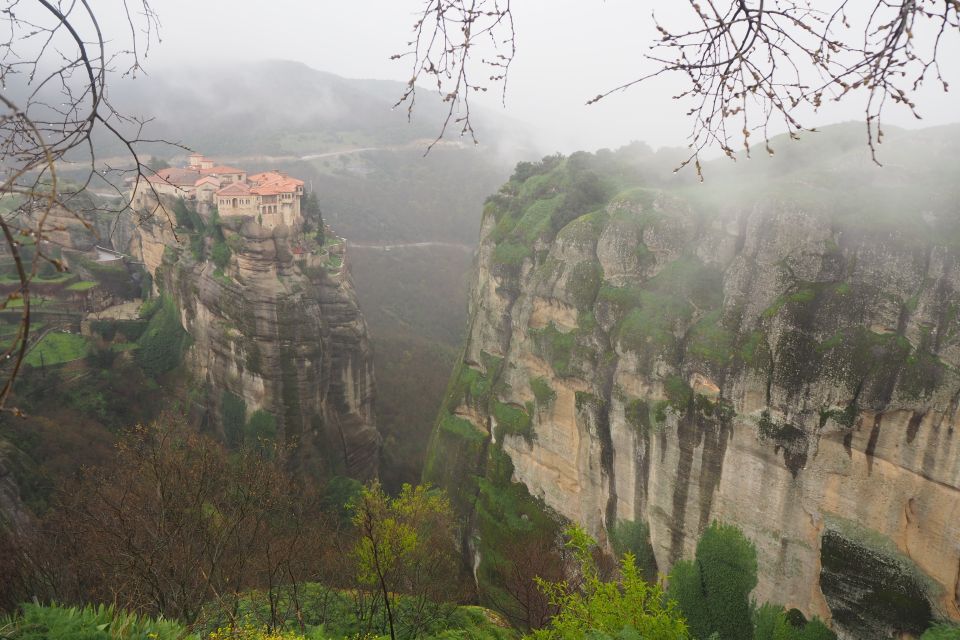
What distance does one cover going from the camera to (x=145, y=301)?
32.7 m

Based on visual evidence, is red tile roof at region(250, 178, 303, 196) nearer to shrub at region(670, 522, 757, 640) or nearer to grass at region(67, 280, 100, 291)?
grass at region(67, 280, 100, 291)

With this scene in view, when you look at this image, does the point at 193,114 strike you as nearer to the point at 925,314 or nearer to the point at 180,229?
the point at 180,229

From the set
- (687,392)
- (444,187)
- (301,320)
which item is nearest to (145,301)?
(301,320)

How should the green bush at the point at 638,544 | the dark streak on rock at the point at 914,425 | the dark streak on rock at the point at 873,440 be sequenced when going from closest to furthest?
the dark streak on rock at the point at 914,425 < the dark streak on rock at the point at 873,440 < the green bush at the point at 638,544

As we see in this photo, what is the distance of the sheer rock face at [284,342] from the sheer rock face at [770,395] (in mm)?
11814

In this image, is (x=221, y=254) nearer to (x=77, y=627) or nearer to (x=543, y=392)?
(x=543, y=392)

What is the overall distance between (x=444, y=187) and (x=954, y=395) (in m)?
65.4

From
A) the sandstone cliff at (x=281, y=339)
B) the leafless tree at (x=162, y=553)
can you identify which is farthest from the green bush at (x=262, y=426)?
the leafless tree at (x=162, y=553)

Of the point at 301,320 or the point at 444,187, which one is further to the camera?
the point at 444,187

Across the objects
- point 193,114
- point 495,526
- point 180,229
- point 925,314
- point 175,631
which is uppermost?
point 193,114

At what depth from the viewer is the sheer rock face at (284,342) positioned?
25.5 metres

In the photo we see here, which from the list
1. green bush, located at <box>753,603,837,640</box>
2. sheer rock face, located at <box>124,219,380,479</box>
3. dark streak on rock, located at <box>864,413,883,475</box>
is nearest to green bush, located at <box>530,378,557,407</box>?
green bush, located at <box>753,603,837,640</box>

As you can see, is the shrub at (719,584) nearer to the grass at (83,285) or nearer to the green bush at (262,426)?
the green bush at (262,426)

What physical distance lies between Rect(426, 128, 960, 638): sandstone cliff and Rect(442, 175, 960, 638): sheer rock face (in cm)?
4
